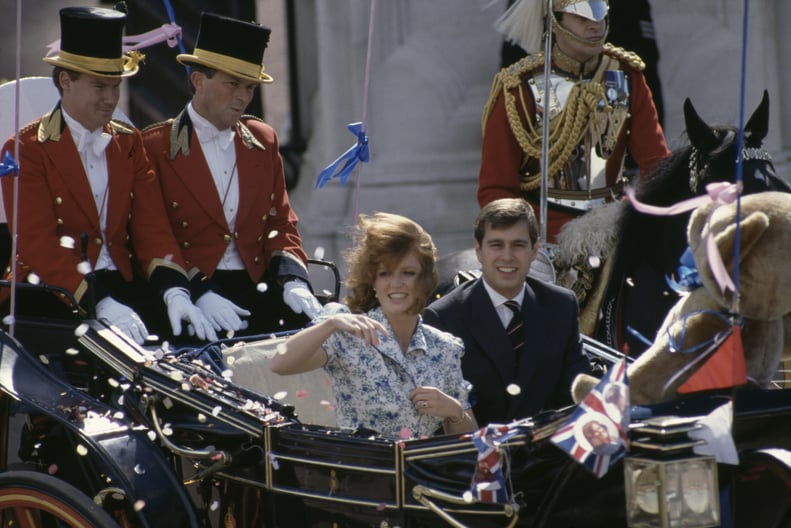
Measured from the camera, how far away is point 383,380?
120 inches

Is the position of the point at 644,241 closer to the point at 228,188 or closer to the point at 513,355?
the point at 513,355

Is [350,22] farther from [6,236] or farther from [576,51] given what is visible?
[6,236]

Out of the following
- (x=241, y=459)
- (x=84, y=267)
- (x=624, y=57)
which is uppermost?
(x=624, y=57)

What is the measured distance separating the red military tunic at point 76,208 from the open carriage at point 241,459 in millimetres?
197

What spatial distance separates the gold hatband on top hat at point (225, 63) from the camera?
156 inches

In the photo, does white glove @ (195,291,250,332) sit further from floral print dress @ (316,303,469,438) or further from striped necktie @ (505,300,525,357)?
striped necktie @ (505,300,525,357)

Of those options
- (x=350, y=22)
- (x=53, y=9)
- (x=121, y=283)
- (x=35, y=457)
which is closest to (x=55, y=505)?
(x=35, y=457)

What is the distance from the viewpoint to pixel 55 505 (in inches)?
121

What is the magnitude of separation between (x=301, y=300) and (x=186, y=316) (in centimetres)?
36

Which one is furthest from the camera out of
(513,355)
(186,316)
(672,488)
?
(186,316)

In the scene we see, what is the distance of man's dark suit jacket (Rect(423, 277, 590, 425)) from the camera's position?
128 inches

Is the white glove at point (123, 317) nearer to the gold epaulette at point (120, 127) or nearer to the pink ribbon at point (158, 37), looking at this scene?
the gold epaulette at point (120, 127)

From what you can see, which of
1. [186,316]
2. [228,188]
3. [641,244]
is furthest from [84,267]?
[641,244]

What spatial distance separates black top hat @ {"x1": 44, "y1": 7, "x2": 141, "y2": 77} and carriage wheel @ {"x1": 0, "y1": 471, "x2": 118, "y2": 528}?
117 centimetres
